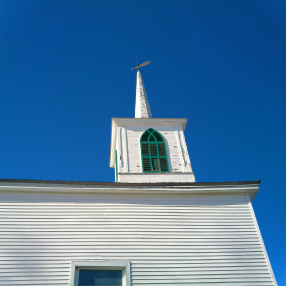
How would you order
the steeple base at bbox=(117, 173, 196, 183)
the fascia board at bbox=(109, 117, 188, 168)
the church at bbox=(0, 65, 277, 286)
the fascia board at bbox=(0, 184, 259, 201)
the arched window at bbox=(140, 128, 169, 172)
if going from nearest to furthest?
the church at bbox=(0, 65, 277, 286)
the fascia board at bbox=(0, 184, 259, 201)
the steeple base at bbox=(117, 173, 196, 183)
the arched window at bbox=(140, 128, 169, 172)
the fascia board at bbox=(109, 117, 188, 168)

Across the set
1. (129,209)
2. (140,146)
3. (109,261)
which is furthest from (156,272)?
(140,146)

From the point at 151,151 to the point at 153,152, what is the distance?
108 mm

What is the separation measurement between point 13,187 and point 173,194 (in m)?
5.34

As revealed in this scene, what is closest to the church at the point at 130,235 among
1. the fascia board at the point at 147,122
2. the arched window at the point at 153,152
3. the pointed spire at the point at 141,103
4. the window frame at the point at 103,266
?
the window frame at the point at 103,266

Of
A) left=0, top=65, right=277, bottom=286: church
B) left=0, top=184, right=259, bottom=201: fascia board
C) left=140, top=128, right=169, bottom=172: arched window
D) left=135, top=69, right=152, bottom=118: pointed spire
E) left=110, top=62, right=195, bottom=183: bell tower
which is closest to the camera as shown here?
left=0, top=65, right=277, bottom=286: church

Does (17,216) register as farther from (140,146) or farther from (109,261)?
(140,146)

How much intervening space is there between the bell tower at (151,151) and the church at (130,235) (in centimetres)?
226

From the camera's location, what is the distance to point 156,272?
8289 mm

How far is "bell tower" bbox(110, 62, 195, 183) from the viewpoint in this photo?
12.3m

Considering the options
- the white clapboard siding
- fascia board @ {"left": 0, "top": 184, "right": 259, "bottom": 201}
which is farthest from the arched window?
the white clapboard siding

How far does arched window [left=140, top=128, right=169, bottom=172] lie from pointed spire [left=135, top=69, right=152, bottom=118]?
254 cm

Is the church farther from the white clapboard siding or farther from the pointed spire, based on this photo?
the pointed spire

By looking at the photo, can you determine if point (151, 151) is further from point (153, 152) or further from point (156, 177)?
point (156, 177)

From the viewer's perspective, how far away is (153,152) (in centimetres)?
1333
